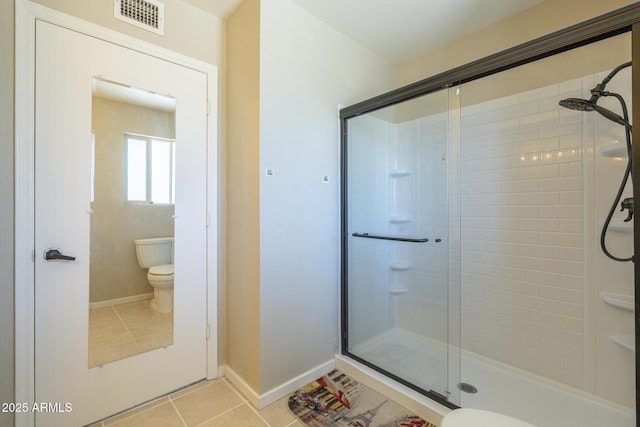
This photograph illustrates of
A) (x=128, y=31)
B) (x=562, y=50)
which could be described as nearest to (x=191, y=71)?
(x=128, y=31)

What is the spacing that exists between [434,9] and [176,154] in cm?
204

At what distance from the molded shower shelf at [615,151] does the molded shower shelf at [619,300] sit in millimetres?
770

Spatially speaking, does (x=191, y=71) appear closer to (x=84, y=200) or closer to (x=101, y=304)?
(x=84, y=200)

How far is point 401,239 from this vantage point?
2070 millimetres

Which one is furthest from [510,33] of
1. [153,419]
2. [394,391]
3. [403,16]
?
[153,419]

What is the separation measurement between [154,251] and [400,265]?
1.83 meters

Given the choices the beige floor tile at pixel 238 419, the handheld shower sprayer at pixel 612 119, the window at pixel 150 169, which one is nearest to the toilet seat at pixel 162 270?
the window at pixel 150 169

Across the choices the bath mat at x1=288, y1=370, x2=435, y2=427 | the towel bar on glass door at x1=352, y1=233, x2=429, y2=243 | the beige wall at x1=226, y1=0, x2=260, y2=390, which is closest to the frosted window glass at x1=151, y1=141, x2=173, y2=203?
the beige wall at x1=226, y1=0, x2=260, y2=390

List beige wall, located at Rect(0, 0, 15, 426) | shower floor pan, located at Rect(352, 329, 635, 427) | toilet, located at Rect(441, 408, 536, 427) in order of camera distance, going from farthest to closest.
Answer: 1. shower floor pan, located at Rect(352, 329, 635, 427)
2. beige wall, located at Rect(0, 0, 15, 426)
3. toilet, located at Rect(441, 408, 536, 427)

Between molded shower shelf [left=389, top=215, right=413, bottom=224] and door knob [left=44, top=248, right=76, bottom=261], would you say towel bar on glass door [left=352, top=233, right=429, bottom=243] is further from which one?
door knob [left=44, top=248, right=76, bottom=261]

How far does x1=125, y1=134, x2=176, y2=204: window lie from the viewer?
173 centimetres

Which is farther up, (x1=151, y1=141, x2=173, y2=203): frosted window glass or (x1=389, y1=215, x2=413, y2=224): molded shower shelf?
(x1=151, y1=141, x2=173, y2=203): frosted window glass

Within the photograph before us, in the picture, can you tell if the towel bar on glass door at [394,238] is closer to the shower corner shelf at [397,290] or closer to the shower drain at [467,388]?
the shower corner shelf at [397,290]

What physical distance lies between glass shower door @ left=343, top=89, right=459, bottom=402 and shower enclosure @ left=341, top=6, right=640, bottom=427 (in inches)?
0.4
